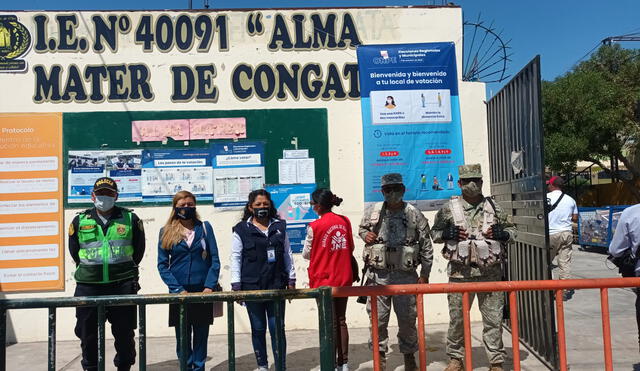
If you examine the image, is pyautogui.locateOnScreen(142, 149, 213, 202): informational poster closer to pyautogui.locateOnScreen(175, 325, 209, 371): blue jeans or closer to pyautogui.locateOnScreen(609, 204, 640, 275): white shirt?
pyautogui.locateOnScreen(175, 325, 209, 371): blue jeans

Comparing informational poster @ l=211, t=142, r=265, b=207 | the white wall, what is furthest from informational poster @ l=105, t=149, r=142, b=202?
informational poster @ l=211, t=142, r=265, b=207

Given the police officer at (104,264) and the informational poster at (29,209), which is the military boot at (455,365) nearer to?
the police officer at (104,264)

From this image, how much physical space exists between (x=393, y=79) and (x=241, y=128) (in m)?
2.01

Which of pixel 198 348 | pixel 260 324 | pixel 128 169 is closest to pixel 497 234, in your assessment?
pixel 260 324

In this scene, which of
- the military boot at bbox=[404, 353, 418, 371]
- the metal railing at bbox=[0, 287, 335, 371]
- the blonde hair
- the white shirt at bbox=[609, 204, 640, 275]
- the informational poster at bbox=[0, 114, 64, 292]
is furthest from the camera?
the informational poster at bbox=[0, 114, 64, 292]

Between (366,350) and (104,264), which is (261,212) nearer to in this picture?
(104,264)

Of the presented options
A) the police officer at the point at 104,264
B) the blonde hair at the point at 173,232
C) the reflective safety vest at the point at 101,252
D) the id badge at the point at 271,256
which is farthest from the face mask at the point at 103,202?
the id badge at the point at 271,256

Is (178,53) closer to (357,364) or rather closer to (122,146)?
(122,146)

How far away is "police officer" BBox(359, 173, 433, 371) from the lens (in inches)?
174

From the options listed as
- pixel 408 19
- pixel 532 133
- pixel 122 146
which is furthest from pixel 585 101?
pixel 122 146

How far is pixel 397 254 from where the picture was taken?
4.42 metres

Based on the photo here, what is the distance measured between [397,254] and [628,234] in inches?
82.2

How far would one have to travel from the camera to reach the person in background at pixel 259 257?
14.4ft

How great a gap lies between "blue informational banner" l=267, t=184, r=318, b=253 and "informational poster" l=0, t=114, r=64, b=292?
2.64 m
